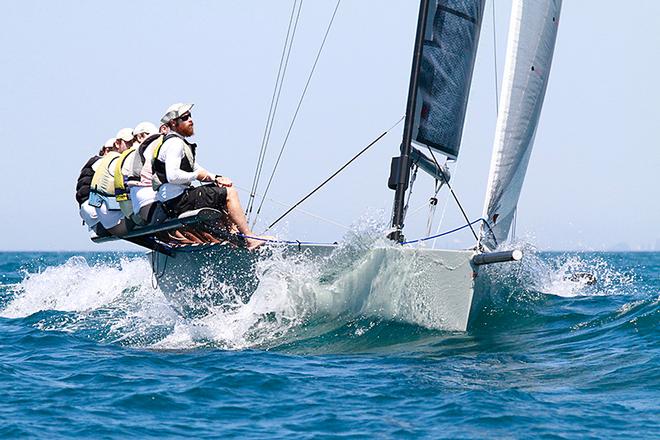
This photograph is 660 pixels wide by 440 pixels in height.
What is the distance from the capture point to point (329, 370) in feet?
21.4

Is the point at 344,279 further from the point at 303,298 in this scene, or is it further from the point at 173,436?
the point at 173,436

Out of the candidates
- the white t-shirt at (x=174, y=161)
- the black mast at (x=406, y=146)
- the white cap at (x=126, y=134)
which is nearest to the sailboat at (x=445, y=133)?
the black mast at (x=406, y=146)

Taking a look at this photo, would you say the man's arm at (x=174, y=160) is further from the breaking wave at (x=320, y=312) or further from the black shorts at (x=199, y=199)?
the breaking wave at (x=320, y=312)

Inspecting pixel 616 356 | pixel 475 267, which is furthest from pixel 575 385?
pixel 475 267

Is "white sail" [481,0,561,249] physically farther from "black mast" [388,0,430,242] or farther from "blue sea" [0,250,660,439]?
"black mast" [388,0,430,242]

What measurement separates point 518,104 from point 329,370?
A: 3.26 metres

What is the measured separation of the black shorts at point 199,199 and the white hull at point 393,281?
0.41 meters

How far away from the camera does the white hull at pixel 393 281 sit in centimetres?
736

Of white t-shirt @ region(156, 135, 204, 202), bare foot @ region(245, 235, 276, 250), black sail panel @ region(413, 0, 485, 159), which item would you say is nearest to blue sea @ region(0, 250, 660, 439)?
bare foot @ region(245, 235, 276, 250)

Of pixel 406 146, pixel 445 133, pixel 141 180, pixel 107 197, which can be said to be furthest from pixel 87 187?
pixel 445 133

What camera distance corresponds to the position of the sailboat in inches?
328

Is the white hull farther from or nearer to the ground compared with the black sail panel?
nearer to the ground

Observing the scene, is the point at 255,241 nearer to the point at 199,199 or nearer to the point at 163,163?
the point at 199,199

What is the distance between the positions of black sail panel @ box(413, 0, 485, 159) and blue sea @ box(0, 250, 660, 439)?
1.40 m
